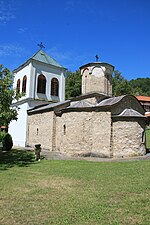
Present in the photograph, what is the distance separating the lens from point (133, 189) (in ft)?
21.2

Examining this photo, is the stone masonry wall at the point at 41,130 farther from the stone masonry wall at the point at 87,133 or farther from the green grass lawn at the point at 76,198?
the green grass lawn at the point at 76,198

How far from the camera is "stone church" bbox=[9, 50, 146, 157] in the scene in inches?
544

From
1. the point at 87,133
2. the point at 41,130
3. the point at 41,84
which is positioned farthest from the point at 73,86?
the point at 87,133

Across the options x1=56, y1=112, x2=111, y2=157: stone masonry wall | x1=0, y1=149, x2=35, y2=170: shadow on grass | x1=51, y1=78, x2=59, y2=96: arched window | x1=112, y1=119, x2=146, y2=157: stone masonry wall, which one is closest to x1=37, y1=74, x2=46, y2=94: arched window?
x1=51, y1=78, x2=59, y2=96: arched window

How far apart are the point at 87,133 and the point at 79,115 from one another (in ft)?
5.19

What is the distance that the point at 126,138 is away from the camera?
44.7 feet

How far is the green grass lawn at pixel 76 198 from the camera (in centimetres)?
436

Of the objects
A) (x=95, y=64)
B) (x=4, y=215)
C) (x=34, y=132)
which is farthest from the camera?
(x=34, y=132)

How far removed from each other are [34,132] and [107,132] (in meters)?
9.77

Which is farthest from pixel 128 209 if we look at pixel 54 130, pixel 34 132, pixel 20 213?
pixel 34 132

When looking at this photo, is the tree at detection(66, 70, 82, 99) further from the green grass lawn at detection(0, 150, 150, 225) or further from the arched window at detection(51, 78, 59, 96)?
the green grass lawn at detection(0, 150, 150, 225)

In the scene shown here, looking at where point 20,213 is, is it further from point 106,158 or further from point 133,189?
point 106,158

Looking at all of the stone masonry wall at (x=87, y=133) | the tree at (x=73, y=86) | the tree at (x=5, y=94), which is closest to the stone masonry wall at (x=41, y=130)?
the stone masonry wall at (x=87, y=133)

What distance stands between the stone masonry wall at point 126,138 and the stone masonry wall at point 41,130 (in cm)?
658
